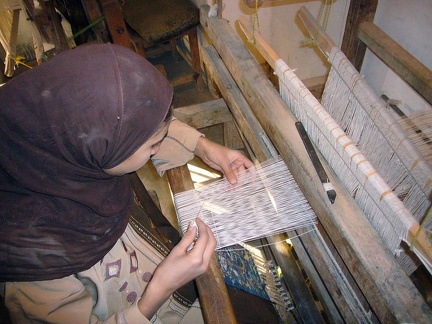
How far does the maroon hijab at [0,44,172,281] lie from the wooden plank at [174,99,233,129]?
1.20 meters

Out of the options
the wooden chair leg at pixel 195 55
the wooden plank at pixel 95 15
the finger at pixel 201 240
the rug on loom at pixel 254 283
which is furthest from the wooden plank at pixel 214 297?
the wooden chair leg at pixel 195 55

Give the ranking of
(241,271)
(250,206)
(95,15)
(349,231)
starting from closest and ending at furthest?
(349,231) < (250,206) < (241,271) < (95,15)

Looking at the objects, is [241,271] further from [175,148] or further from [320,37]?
[320,37]

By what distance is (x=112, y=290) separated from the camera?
111 cm

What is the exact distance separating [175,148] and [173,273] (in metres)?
0.65

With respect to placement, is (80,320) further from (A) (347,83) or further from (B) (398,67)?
(B) (398,67)

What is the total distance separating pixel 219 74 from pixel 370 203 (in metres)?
1.39

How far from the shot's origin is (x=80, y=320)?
91cm

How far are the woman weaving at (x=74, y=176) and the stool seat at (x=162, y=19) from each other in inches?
99.4

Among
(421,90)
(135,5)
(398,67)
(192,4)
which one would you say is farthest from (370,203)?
(135,5)

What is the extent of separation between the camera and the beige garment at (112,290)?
0.85 meters

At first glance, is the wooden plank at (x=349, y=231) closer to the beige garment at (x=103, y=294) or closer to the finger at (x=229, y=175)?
the finger at (x=229, y=175)

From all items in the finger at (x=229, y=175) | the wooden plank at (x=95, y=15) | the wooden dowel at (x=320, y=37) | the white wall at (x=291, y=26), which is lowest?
the finger at (x=229, y=175)

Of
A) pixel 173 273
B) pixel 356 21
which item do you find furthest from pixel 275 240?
pixel 356 21
